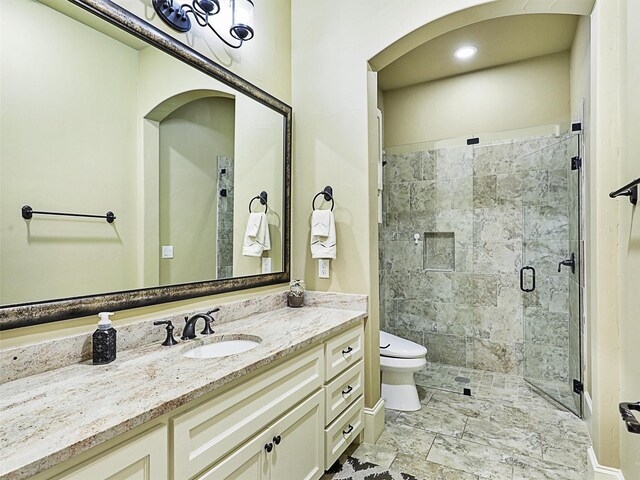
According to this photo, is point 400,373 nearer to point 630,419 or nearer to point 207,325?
point 207,325

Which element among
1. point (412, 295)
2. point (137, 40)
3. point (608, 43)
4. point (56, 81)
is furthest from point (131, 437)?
point (412, 295)

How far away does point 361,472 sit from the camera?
185 centimetres

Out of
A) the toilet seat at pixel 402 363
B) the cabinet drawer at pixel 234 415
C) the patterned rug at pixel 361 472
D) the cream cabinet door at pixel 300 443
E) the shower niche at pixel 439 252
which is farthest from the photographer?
the shower niche at pixel 439 252

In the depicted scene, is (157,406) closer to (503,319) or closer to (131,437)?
(131,437)

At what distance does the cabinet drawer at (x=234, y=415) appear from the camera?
987 millimetres

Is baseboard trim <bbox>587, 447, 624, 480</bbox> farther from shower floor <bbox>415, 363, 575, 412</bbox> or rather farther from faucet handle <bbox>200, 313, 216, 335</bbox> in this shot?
faucet handle <bbox>200, 313, 216, 335</bbox>

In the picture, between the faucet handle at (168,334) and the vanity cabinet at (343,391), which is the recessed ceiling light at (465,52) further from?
the faucet handle at (168,334)

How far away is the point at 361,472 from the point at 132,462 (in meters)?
1.37

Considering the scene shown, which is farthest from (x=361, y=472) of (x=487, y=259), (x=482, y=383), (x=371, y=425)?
(x=487, y=259)

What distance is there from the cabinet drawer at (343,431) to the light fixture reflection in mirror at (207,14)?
1999 mm

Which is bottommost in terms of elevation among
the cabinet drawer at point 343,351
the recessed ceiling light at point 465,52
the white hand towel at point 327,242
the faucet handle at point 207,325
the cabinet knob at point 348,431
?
the cabinet knob at point 348,431

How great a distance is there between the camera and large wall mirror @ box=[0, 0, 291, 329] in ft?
3.67

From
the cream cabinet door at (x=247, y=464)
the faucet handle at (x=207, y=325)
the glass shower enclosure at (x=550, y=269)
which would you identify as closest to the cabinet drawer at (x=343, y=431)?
the cream cabinet door at (x=247, y=464)

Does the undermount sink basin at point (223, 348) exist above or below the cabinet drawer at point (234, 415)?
above
